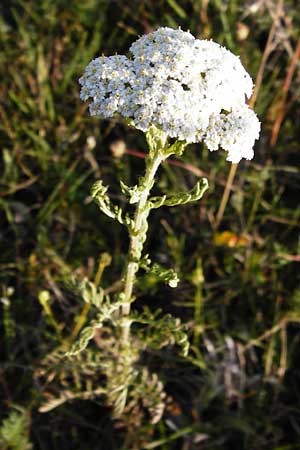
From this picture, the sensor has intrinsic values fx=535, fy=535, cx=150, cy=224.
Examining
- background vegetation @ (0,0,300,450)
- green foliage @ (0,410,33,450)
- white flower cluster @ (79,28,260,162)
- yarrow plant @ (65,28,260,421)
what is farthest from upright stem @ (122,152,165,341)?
green foliage @ (0,410,33,450)

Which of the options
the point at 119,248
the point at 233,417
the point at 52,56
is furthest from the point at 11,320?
the point at 52,56

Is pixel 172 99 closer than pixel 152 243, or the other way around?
pixel 172 99

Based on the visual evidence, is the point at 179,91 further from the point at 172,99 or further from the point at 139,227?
the point at 139,227

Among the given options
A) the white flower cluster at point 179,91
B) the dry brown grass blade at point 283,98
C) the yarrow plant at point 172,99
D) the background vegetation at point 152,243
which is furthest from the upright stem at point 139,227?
the dry brown grass blade at point 283,98

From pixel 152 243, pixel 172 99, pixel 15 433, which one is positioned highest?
pixel 172 99

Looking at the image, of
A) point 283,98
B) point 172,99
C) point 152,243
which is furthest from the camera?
point 283,98

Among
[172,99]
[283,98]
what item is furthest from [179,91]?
[283,98]
